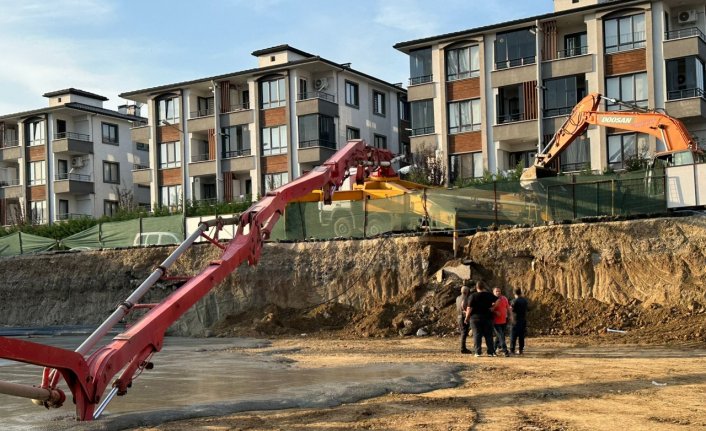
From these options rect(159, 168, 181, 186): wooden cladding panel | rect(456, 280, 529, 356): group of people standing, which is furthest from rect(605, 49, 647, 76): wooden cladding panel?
rect(159, 168, 181, 186): wooden cladding panel

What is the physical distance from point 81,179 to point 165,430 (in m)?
56.1

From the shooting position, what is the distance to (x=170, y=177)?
55594 mm

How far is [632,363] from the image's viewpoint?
15.9 meters

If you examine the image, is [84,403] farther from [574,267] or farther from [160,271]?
[574,267]

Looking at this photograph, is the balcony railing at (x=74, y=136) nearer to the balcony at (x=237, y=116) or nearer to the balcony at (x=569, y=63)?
the balcony at (x=237, y=116)

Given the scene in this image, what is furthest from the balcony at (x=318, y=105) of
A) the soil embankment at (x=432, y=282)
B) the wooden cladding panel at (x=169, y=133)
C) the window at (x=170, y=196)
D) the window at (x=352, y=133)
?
the soil embankment at (x=432, y=282)

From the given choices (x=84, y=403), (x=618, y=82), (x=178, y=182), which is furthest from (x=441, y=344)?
(x=178, y=182)

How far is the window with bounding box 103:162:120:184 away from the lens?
211ft

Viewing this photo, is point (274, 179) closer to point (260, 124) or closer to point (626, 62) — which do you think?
point (260, 124)

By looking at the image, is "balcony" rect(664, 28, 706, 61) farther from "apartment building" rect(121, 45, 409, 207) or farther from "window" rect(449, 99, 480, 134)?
"apartment building" rect(121, 45, 409, 207)

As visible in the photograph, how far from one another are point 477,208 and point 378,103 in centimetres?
3007

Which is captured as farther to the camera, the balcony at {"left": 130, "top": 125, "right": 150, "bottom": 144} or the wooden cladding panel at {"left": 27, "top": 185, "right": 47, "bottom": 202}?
the wooden cladding panel at {"left": 27, "top": 185, "right": 47, "bottom": 202}

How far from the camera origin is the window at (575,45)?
4280 cm

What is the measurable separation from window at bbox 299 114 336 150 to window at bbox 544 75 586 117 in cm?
1395
